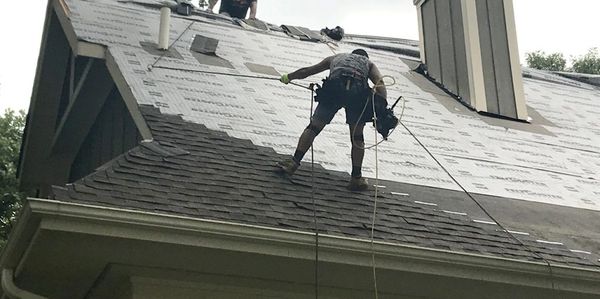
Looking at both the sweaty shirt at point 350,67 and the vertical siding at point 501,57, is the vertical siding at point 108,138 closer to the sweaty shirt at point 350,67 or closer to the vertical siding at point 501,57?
the sweaty shirt at point 350,67

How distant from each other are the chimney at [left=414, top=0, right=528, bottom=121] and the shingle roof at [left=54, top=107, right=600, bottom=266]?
3.39 m

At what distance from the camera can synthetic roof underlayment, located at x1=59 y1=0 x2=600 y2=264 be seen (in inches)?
228

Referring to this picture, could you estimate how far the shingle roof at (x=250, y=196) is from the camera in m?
4.17

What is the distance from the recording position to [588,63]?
75.1 feet

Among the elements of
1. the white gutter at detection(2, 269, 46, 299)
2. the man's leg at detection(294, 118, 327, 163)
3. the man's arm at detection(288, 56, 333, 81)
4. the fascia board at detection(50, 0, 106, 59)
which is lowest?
the white gutter at detection(2, 269, 46, 299)

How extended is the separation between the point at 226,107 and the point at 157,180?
169 centimetres

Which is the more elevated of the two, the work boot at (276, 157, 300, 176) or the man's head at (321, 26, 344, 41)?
the man's head at (321, 26, 344, 41)

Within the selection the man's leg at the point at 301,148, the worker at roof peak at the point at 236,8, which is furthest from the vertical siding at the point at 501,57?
the worker at roof peak at the point at 236,8

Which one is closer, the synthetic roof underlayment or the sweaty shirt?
the sweaty shirt

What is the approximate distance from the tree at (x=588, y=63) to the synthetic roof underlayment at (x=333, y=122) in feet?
47.7

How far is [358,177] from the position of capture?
5.18m

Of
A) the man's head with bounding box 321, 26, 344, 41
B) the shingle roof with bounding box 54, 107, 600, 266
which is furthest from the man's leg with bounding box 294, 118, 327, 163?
the man's head with bounding box 321, 26, 344, 41

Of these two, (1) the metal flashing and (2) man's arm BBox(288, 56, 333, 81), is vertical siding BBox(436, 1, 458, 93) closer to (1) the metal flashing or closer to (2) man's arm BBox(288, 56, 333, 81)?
(1) the metal flashing

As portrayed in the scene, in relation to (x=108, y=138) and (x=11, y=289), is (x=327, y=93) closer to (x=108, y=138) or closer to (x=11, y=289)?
(x=11, y=289)
